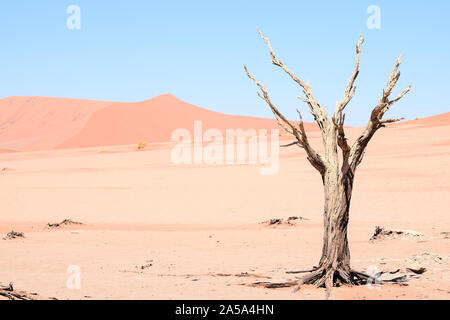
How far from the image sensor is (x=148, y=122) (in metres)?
77.3

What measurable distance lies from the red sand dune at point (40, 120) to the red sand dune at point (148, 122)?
402 centimetres

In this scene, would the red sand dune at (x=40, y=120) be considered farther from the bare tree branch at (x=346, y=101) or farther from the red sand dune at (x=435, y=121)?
the bare tree branch at (x=346, y=101)

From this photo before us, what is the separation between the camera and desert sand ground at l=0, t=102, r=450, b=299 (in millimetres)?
7832

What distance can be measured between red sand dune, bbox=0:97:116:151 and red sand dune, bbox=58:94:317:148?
13.2 ft

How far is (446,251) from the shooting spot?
10.2 m

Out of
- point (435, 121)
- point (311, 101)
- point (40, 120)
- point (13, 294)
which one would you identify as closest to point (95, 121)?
point (40, 120)

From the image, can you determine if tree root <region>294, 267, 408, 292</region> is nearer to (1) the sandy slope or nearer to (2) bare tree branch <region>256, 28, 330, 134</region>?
(2) bare tree branch <region>256, 28, 330, 134</region>

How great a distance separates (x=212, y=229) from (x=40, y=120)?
270 feet

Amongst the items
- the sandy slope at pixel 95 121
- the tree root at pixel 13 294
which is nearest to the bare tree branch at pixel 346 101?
the tree root at pixel 13 294

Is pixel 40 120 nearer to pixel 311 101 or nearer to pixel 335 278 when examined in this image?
pixel 311 101

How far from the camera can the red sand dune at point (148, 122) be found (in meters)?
70.9
